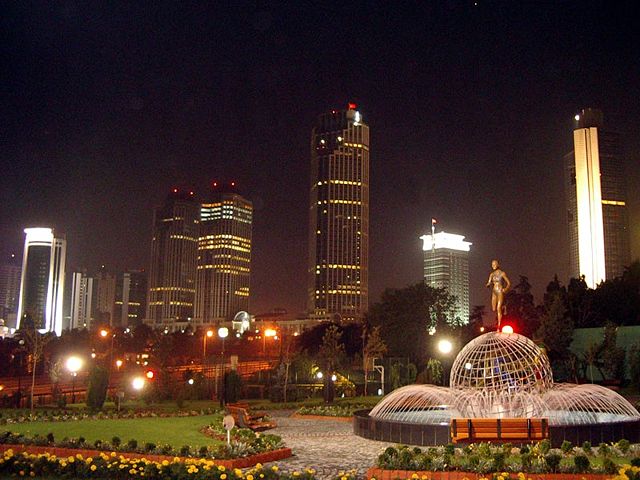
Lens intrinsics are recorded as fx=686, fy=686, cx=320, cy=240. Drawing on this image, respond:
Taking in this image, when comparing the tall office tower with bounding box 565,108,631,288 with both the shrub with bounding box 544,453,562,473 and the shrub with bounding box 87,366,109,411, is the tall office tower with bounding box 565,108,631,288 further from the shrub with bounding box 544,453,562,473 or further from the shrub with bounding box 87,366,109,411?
the shrub with bounding box 544,453,562,473

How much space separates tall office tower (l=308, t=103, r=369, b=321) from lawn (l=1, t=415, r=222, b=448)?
160m

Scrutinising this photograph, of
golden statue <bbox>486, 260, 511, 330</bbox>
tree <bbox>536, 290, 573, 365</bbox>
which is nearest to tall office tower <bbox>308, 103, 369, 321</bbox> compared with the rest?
tree <bbox>536, 290, 573, 365</bbox>

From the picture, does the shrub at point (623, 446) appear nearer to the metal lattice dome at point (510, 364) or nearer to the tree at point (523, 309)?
the metal lattice dome at point (510, 364)

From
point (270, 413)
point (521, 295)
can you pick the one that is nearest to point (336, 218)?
point (521, 295)

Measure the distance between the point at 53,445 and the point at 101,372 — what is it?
10.6 metres

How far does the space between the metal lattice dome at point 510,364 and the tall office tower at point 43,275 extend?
152512 millimetres

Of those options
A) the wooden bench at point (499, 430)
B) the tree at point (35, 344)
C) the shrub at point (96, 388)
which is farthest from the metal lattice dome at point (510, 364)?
the tree at point (35, 344)

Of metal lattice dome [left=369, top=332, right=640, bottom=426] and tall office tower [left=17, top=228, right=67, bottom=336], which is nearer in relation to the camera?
metal lattice dome [left=369, top=332, right=640, bottom=426]

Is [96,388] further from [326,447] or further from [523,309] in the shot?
[523,309]

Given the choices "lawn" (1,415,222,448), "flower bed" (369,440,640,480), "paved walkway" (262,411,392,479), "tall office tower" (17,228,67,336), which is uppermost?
"tall office tower" (17,228,67,336)

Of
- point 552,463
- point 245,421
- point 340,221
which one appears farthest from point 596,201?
point 552,463

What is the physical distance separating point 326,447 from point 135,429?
5664 millimetres

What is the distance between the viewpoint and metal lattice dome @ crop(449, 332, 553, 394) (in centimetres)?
1650

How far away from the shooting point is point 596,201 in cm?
10700
